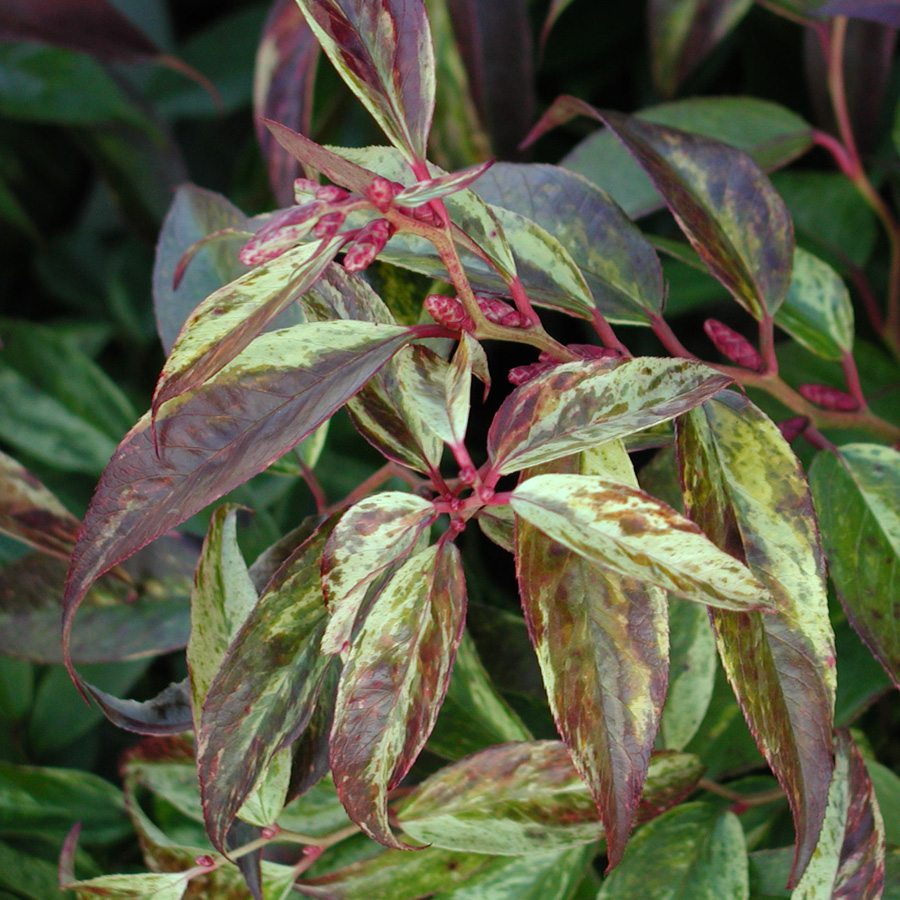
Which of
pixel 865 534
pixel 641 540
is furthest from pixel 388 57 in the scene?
pixel 865 534

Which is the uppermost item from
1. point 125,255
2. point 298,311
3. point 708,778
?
point 298,311

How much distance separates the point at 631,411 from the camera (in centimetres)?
30

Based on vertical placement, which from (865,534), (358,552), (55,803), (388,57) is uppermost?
(388,57)

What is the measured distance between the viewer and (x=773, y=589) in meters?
0.33

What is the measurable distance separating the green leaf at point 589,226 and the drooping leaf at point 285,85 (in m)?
0.22

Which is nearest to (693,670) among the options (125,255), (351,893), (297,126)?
(351,893)

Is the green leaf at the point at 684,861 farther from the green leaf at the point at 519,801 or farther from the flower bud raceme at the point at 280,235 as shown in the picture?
the flower bud raceme at the point at 280,235

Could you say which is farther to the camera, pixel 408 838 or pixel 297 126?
pixel 297 126

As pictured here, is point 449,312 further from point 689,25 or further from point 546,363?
point 689,25

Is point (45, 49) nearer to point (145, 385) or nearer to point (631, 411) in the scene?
point (145, 385)

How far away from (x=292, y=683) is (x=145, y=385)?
1.93 feet

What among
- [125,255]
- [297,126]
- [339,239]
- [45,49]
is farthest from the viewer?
[125,255]

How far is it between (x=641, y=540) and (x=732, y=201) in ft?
0.82

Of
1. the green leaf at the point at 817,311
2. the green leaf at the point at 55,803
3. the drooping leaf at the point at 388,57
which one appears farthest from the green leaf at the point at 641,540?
the green leaf at the point at 55,803
